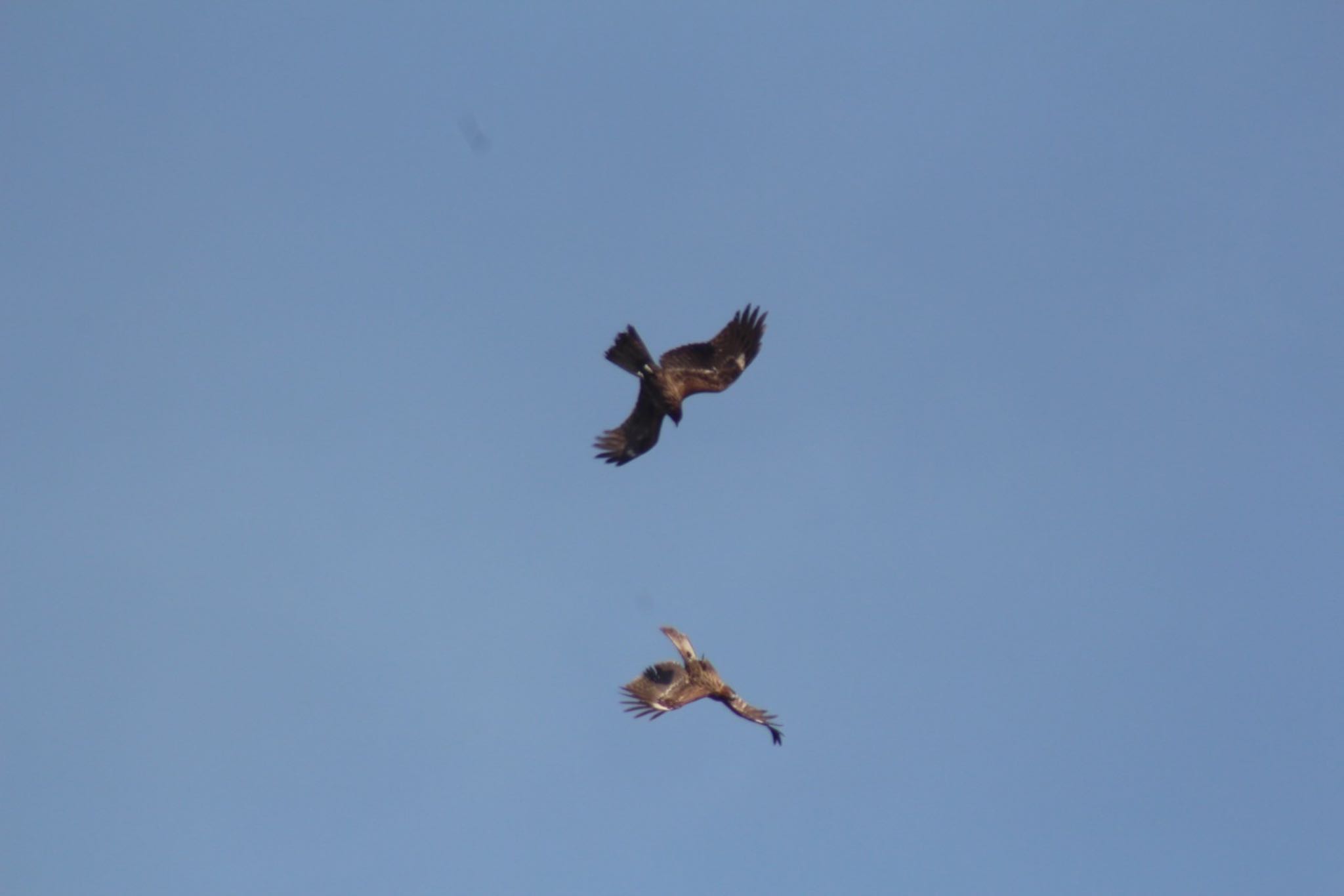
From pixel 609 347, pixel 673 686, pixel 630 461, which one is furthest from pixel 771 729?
pixel 609 347

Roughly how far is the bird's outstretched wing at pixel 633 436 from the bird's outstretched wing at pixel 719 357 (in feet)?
2.13

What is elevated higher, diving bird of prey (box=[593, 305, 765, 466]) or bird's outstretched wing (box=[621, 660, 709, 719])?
diving bird of prey (box=[593, 305, 765, 466])

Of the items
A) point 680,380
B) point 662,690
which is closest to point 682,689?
point 662,690

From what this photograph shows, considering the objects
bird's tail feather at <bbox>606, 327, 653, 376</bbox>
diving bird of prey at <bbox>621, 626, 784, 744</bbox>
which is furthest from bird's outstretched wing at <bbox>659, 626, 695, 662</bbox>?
bird's tail feather at <bbox>606, 327, 653, 376</bbox>

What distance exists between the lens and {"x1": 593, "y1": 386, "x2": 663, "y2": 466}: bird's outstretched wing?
25.0 meters

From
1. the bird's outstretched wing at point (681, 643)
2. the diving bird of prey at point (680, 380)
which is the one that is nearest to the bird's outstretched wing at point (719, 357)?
the diving bird of prey at point (680, 380)

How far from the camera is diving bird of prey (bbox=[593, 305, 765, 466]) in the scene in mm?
24516

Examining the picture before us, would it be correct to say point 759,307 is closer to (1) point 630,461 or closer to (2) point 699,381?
(2) point 699,381

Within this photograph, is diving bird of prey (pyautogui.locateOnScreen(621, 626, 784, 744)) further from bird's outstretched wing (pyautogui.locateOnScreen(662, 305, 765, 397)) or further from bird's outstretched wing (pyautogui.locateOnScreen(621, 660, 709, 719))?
bird's outstretched wing (pyautogui.locateOnScreen(662, 305, 765, 397))

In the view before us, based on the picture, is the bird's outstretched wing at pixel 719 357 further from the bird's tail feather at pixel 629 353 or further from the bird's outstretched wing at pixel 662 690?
the bird's outstretched wing at pixel 662 690

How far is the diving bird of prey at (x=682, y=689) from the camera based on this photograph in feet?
78.4

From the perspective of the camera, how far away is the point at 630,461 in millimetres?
25141

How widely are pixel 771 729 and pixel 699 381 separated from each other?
5.40 metres

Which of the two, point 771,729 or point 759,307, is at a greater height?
point 759,307
